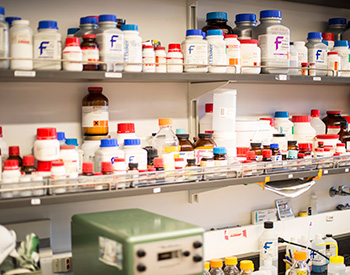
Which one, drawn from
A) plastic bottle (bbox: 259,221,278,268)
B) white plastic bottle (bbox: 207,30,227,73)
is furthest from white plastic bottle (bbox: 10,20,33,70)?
plastic bottle (bbox: 259,221,278,268)

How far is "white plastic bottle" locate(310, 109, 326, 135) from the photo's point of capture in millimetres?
3135

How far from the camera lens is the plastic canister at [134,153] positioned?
7.35 ft

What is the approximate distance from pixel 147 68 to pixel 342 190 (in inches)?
76.1

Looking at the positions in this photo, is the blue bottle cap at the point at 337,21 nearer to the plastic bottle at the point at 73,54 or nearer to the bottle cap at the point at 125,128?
the bottle cap at the point at 125,128

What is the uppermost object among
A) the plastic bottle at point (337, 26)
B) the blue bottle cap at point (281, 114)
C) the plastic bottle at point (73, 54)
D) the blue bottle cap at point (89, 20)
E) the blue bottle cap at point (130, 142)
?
the plastic bottle at point (337, 26)

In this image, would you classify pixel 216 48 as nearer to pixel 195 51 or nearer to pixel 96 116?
pixel 195 51

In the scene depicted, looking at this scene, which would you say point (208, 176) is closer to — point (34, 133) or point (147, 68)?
point (147, 68)

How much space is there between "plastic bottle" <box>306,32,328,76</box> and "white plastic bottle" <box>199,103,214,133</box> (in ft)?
2.20

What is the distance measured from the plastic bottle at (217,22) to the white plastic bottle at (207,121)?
0.40 metres

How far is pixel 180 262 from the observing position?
174 cm

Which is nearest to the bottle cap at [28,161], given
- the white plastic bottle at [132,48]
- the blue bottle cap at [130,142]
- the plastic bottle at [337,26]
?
the blue bottle cap at [130,142]

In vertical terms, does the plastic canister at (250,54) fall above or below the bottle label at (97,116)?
above

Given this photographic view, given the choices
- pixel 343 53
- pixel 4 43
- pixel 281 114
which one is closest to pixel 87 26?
pixel 4 43

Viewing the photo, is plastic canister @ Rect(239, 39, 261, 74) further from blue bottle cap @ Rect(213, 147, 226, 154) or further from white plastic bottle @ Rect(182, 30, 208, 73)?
blue bottle cap @ Rect(213, 147, 226, 154)
